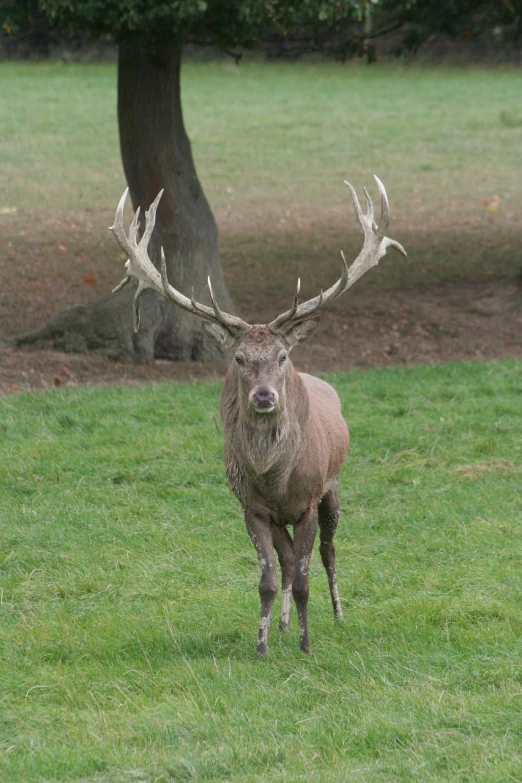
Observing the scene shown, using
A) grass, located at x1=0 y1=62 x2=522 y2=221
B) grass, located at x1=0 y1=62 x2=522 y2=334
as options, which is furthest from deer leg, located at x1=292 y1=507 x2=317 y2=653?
grass, located at x1=0 y1=62 x2=522 y2=221

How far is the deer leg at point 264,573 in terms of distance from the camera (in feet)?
19.1

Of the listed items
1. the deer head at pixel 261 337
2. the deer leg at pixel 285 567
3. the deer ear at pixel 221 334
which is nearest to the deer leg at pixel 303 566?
the deer leg at pixel 285 567

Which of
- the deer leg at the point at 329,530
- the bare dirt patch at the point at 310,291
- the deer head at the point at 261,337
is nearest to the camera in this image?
the deer head at the point at 261,337

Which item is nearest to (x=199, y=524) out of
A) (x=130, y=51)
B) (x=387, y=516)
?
(x=387, y=516)

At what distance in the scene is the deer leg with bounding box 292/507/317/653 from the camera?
5.91 metres

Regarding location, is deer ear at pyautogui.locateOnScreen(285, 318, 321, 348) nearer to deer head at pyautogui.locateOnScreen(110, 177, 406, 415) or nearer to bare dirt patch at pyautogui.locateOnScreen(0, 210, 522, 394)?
deer head at pyautogui.locateOnScreen(110, 177, 406, 415)

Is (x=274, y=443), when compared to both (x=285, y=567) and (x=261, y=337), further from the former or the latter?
(x=285, y=567)

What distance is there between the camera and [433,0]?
1395 cm

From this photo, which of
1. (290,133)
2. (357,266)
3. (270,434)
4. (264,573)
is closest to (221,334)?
(270,434)

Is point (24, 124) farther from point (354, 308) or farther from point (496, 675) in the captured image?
point (496, 675)

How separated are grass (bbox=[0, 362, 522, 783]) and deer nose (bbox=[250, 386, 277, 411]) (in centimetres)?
125

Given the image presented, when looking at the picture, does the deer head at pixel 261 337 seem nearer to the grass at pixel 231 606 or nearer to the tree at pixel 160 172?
the grass at pixel 231 606

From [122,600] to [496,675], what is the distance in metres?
2.19

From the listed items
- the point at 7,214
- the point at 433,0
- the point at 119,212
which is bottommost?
the point at 7,214
